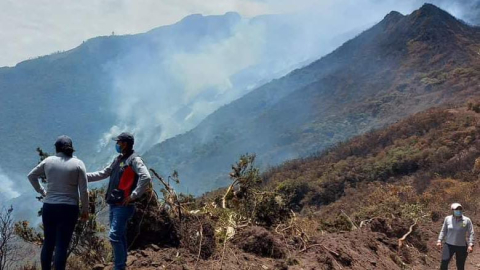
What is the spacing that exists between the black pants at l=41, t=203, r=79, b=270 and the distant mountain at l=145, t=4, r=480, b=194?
48.7m

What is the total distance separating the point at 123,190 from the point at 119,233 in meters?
0.42

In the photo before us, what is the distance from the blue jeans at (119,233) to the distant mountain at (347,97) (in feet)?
159

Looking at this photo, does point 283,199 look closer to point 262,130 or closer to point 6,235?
point 6,235

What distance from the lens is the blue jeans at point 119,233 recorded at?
4164 millimetres

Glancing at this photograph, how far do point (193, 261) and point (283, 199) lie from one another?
2.74 m

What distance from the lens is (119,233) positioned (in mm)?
4199

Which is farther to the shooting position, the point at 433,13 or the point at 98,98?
the point at 98,98

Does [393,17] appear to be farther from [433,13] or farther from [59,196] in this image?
[59,196]

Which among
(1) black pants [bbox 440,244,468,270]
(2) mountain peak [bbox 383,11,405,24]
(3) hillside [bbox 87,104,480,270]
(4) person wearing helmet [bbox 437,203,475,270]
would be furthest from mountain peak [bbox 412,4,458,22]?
(1) black pants [bbox 440,244,468,270]

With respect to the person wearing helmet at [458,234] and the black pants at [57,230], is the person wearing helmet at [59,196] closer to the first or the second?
the black pants at [57,230]

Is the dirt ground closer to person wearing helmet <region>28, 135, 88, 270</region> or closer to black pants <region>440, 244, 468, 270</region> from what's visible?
person wearing helmet <region>28, 135, 88, 270</region>

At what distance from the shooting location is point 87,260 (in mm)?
5691

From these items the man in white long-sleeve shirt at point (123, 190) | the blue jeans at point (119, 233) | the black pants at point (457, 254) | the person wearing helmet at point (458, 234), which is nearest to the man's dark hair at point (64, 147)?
the man in white long-sleeve shirt at point (123, 190)

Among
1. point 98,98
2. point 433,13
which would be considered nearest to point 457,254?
point 433,13
